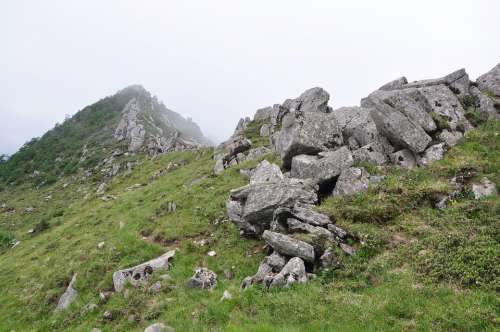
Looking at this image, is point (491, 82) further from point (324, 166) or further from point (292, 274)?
point (292, 274)

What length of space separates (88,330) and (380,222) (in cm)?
1488

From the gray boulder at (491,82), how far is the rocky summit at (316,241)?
0.50 feet

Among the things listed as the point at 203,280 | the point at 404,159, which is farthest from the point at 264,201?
the point at 404,159

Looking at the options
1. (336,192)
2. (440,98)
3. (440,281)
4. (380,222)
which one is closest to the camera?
(440,281)

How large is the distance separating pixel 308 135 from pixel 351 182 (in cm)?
575

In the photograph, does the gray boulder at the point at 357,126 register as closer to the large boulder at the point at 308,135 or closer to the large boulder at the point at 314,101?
the large boulder at the point at 308,135

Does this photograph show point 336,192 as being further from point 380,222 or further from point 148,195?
point 148,195

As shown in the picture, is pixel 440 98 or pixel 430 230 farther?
pixel 440 98

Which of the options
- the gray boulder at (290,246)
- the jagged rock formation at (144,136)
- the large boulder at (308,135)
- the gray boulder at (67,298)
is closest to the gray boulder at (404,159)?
the large boulder at (308,135)

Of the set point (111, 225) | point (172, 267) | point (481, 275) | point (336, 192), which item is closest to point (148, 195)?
point (111, 225)

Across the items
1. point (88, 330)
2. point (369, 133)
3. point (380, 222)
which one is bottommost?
point (88, 330)

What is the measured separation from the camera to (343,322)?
10.5 meters

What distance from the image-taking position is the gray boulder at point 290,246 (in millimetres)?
13868

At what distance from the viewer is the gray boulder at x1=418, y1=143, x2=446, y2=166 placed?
2089cm
